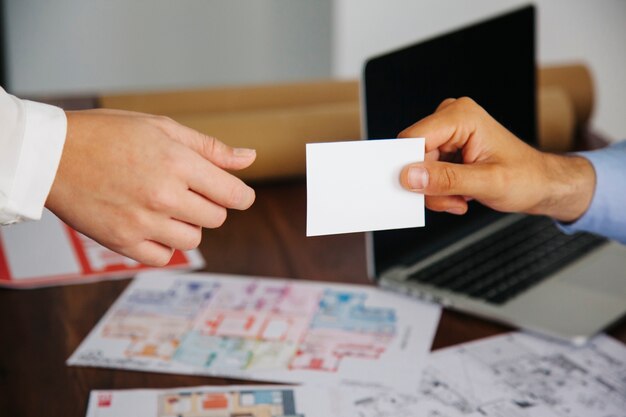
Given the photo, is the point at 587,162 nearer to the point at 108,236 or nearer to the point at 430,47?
the point at 430,47

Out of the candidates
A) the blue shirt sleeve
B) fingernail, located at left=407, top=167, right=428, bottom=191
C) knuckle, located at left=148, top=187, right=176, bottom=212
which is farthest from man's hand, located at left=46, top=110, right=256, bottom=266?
the blue shirt sleeve

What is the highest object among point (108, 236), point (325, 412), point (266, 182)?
point (108, 236)

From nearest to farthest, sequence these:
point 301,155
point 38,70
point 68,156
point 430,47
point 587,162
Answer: point 68,156
point 587,162
point 430,47
point 301,155
point 38,70

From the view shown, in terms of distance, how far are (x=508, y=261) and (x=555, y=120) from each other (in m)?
0.53

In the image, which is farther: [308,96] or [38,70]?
[38,70]

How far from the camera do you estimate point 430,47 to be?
1.17m

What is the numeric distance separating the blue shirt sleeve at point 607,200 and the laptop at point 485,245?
114 millimetres

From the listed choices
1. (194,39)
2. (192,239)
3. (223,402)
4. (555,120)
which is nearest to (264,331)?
(223,402)

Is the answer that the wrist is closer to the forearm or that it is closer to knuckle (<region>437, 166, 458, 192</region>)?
the forearm

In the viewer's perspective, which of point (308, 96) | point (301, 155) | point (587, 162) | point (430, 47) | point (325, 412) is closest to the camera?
point (325, 412)

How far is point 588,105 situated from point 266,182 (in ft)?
2.68

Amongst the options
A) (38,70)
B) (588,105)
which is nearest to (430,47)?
(588,105)

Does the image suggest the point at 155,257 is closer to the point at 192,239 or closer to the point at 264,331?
the point at 192,239

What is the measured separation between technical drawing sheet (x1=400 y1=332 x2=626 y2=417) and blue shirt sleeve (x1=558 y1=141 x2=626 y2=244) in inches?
6.0
